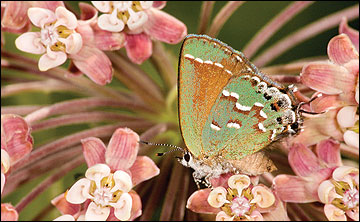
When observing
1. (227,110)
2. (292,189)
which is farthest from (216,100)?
(292,189)

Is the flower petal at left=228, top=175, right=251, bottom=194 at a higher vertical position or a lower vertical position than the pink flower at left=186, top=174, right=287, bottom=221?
higher

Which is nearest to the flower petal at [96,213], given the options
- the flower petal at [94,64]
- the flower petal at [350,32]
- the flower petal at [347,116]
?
the flower petal at [94,64]

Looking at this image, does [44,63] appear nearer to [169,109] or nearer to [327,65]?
[169,109]

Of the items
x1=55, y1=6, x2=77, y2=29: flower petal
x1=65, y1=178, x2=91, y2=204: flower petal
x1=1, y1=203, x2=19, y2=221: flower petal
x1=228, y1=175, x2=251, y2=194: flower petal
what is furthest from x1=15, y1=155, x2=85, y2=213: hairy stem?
x1=228, y1=175, x2=251, y2=194: flower petal

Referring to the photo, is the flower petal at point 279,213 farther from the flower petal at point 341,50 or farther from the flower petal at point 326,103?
the flower petal at point 341,50

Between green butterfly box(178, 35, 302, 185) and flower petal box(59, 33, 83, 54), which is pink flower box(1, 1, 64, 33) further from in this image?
green butterfly box(178, 35, 302, 185)

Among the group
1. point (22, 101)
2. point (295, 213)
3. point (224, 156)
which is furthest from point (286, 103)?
point (22, 101)
